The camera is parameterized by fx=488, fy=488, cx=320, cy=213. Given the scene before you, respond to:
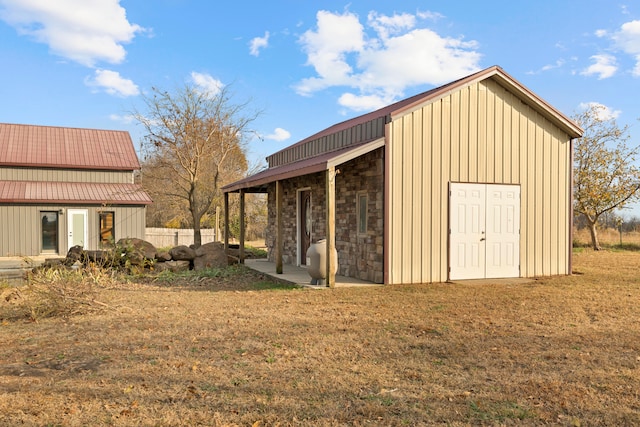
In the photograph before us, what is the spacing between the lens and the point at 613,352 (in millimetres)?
5359

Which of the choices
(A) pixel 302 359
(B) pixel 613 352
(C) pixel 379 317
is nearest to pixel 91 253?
(C) pixel 379 317

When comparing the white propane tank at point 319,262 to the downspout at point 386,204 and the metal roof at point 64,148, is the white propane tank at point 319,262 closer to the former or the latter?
the downspout at point 386,204

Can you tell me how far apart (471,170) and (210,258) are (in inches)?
322

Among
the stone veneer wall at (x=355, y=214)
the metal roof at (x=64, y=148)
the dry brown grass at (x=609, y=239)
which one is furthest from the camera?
the dry brown grass at (x=609, y=239)

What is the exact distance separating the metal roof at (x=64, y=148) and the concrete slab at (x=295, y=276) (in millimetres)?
11789

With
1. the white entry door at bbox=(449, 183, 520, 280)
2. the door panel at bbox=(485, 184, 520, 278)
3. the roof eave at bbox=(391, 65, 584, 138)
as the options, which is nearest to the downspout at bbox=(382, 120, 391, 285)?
the roof eave at bbox=(391, 65, 584, 138)

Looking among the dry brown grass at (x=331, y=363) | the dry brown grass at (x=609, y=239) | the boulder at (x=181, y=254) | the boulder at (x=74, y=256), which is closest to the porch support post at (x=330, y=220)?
the dry brown grass at (x=331, y=363)

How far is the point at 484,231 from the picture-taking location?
36.4 feet

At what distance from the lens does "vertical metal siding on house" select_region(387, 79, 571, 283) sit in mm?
10195

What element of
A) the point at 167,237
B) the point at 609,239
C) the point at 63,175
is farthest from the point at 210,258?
the point at 609,239

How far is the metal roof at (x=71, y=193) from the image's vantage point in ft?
66.4

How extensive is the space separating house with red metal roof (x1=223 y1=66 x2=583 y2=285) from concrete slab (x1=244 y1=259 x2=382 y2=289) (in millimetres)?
304

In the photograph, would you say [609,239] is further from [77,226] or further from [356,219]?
[77,226]

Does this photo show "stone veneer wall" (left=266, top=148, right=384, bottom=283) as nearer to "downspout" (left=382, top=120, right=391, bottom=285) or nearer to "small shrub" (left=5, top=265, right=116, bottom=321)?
"downspout" (left=382, top=120, right=391, bottom=285)
